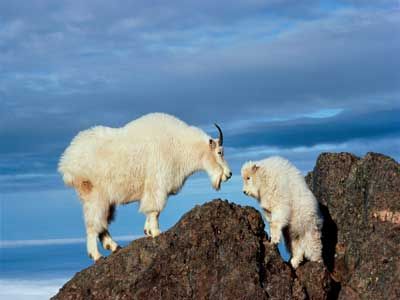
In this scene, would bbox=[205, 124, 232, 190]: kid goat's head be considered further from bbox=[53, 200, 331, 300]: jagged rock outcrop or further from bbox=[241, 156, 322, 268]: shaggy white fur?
bbox=[53, 200, 331, 300]: jagged rock outcrop

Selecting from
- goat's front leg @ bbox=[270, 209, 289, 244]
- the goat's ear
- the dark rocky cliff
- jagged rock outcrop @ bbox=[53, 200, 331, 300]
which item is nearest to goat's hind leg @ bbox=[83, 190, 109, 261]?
the dark rocky cliff

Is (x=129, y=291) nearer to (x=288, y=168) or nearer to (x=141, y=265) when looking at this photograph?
(x=141, y=265)

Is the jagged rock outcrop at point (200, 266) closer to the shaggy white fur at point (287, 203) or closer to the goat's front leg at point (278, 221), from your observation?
the goat's front leg at point (278, 221)

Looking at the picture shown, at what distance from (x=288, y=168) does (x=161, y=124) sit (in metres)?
3.26

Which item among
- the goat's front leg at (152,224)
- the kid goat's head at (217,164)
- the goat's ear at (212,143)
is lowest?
the goat's front leg at (152,224)

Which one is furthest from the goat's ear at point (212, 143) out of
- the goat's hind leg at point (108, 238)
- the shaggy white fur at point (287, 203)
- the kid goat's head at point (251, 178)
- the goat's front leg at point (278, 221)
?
the goat's hind leg at point (108, 238)

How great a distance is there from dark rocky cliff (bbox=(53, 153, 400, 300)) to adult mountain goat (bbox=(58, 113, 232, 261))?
110cm

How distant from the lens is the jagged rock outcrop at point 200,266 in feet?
55.8

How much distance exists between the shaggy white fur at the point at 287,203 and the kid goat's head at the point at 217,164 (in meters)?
0.99

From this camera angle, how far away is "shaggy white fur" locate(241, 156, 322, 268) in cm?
1864

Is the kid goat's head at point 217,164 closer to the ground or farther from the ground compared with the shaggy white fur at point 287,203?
farther from the ground

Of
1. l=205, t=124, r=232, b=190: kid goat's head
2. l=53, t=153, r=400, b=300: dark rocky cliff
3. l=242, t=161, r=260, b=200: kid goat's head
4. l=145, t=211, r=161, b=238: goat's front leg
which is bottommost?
l=53, t=153, r=400, b=300: dark rocky cliff

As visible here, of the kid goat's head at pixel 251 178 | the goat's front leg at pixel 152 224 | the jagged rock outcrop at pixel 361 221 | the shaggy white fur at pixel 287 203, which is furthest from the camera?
the kid goat's head at pixel 251 178

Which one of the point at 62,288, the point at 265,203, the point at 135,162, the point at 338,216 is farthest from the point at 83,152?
the point at 338,216
